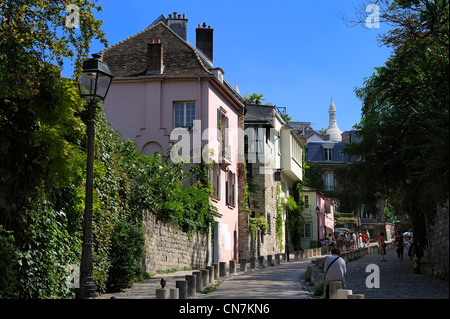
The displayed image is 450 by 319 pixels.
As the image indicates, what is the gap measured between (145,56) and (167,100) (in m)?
2.92

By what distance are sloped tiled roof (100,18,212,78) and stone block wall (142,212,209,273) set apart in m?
8.36

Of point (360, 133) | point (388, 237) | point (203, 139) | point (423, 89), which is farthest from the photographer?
point (388, 237)

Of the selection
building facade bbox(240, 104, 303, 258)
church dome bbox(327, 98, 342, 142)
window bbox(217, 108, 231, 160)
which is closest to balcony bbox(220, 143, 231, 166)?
window bbox(217, 108, 231, 160)

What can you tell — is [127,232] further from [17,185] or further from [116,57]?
[116,57]

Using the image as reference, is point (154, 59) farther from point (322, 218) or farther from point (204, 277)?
point (322, 218)

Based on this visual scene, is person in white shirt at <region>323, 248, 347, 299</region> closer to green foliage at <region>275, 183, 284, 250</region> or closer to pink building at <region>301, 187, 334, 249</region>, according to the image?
green foliage at <region>275, 183, 284, 250</region>

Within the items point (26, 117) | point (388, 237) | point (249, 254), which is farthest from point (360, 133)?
point (388, 237)

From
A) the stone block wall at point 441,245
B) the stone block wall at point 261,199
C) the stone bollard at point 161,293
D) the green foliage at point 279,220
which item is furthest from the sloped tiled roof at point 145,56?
the stone block wall at point 441,245

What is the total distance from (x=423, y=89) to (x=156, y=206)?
1163 centimetres

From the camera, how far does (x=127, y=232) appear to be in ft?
58.6

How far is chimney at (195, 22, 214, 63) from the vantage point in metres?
39.3

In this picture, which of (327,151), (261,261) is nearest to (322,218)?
(327,151)

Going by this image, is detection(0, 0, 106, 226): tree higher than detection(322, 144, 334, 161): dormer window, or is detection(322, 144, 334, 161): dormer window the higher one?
detection(322, 144, 334, 161): dormer window

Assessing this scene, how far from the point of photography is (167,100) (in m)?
31.4
